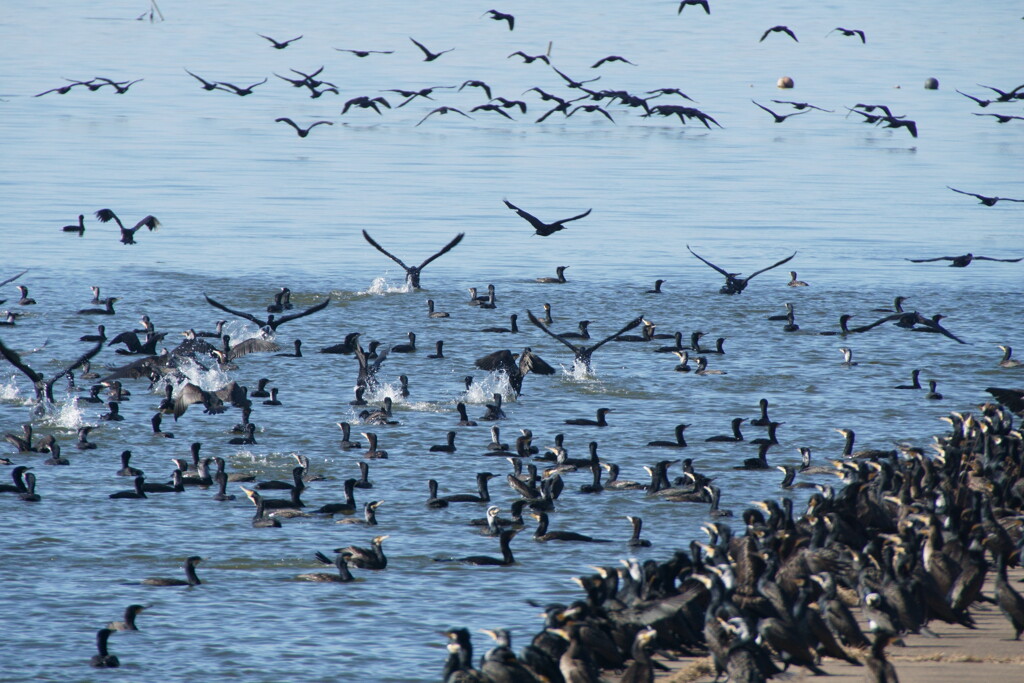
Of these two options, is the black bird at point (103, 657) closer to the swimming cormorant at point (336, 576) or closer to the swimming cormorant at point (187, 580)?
the swimming cormorant at point (187, 580)

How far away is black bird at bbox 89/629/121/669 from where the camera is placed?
1512 centimetres

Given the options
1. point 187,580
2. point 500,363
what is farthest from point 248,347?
point 187,580

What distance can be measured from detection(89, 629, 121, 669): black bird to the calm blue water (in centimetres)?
22

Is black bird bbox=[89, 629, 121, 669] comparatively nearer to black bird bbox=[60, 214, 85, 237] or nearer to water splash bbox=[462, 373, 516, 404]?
water splash bbox=[462, 373, 516, 404]

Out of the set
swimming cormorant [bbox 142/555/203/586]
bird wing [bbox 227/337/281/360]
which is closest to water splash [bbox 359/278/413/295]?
bird wing [bbox 227/337/281/360]

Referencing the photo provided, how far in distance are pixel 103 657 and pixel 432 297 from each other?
2553 centimetres

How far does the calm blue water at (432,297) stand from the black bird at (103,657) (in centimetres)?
22

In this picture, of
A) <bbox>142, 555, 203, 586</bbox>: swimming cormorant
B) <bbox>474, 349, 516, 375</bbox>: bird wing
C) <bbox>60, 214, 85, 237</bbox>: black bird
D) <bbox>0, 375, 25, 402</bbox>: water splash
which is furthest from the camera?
<bbox>60, 214, 85, 237</bbox>: black bird

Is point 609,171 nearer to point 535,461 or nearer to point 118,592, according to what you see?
point 535,461

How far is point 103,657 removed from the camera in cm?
1513

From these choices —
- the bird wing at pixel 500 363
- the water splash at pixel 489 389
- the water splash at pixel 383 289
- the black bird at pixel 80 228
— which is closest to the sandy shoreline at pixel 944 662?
the water splash at pixel 489 389

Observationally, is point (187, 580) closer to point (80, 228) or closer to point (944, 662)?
point (944, 662)

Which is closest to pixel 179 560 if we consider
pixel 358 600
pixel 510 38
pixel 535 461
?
pixel 358 600

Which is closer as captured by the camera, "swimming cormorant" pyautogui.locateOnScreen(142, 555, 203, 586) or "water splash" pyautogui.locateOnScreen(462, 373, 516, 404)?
"swimming cormorant" pyautogui.locateOnScreen(142, 555, 203, 586)
